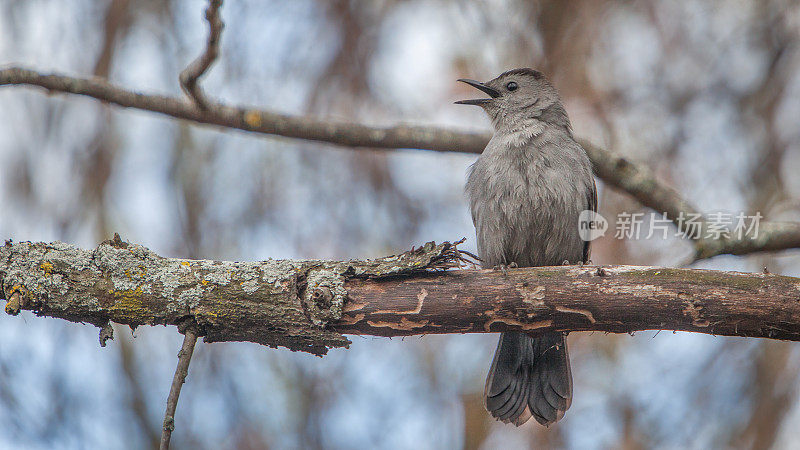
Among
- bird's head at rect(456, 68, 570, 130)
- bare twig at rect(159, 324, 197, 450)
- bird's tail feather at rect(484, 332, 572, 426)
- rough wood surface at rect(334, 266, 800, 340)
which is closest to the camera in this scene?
bare twig at rect(159, 324, 197, 450)

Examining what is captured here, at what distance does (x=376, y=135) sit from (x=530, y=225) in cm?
114

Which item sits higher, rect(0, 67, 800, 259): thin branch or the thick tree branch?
rect(0, 67, 800, 259): thin branch

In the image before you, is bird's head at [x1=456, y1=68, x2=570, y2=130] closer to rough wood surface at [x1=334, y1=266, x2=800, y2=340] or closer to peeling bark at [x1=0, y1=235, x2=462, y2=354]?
rough wood surface at [x1=334, y1=266, x2=800, y2=340]

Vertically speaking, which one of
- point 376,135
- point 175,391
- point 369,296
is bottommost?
point 175,391

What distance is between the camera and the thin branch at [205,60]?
3668mm

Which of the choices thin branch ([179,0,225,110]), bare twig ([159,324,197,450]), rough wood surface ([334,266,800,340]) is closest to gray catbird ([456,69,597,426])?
rough wood surface ([334,266,800,340])

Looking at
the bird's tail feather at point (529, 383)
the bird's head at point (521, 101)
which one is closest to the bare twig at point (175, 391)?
the bird's tail feather at point (529, 383)

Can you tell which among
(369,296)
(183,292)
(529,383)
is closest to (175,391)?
(183,292)

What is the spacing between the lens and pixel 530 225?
187 inches

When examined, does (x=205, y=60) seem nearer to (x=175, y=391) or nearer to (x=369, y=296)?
(x=369, y=296)

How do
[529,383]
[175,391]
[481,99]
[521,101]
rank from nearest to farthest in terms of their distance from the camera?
1. [175,391]
2. [529,383]
3. [521,101]
4. [481,99]

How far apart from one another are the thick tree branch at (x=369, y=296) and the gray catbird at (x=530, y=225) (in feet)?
3.87

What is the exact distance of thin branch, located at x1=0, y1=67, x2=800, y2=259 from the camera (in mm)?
4391

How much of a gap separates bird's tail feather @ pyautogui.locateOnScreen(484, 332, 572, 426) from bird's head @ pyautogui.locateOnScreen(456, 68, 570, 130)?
1595mm
